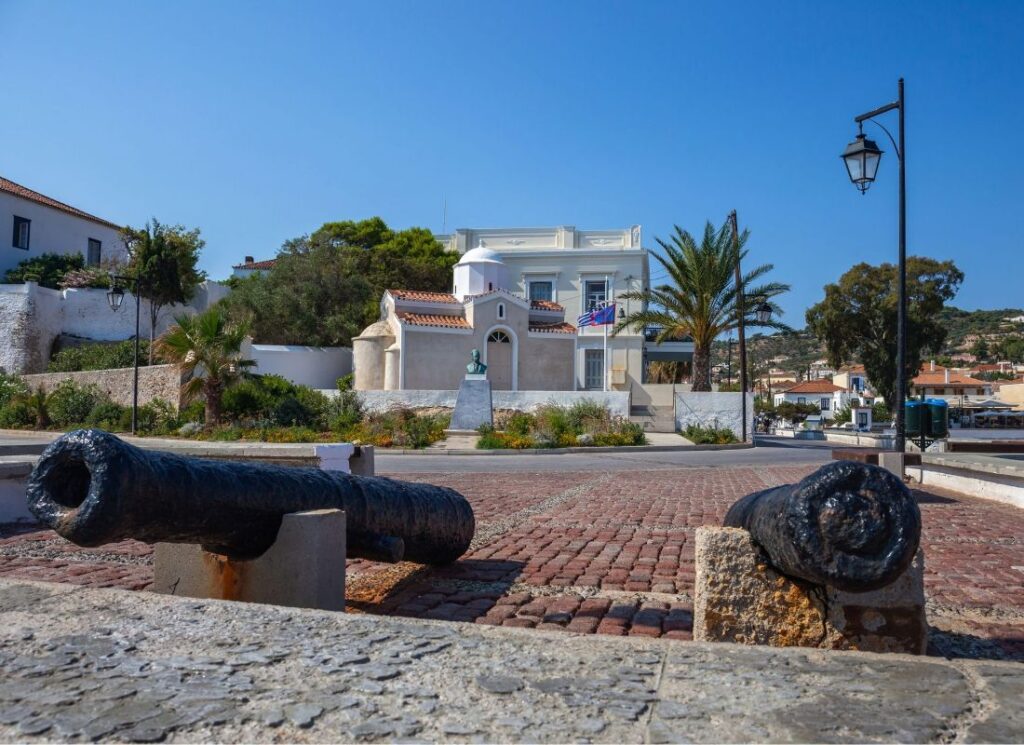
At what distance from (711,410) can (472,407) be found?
28.7ft

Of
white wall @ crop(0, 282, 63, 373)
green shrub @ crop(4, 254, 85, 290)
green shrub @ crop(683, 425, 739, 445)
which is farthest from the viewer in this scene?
green shrub @ crop(4, 254, 85, 290)

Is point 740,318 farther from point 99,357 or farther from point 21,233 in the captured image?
point 21,233

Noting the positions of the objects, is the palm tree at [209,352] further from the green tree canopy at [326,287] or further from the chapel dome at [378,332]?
the green tree canopy at [326,287]

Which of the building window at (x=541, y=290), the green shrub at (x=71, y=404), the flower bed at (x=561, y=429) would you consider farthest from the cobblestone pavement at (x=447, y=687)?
the building window at (x=541, y=290)

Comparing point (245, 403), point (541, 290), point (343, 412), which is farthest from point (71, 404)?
point (541, 290)

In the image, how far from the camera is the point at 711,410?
28562 mm

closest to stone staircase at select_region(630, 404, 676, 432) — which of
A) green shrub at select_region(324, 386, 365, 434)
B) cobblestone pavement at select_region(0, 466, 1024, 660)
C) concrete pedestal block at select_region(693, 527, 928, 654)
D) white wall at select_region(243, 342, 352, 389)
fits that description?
green shrub at select_region(324, 386, 365, 434)

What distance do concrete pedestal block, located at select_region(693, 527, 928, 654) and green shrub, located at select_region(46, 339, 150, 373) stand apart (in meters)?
33.7

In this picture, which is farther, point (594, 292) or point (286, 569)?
point (594, 292)

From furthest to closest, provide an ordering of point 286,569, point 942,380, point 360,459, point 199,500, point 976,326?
point 976,326 < point 942,380 < point 360,459 < point 286,569 < point 199,500

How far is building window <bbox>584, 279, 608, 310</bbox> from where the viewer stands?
44562 mm

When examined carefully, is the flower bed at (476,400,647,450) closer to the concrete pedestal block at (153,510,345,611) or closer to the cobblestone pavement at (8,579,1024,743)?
the concrete pedestal block at (153,510,345,611)

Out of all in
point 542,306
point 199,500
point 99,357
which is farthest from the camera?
point 542,306

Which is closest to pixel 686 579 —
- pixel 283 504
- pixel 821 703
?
pixel 283 504
